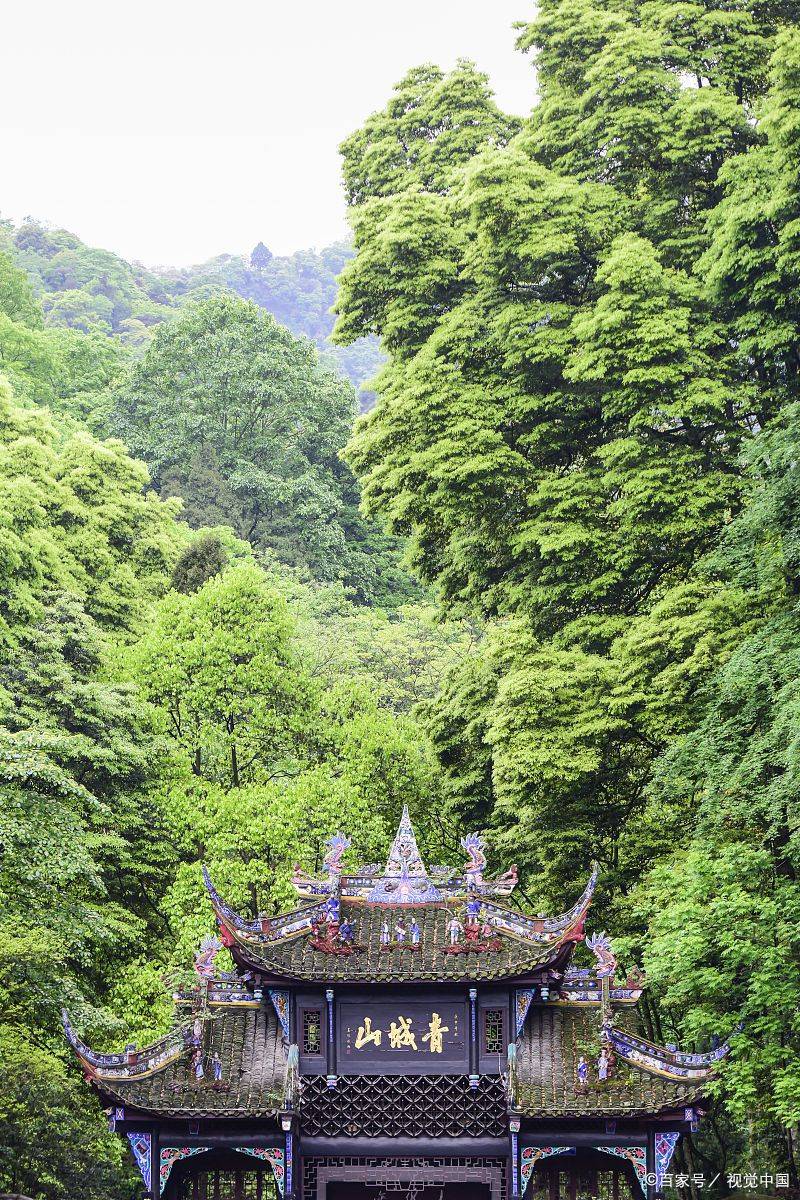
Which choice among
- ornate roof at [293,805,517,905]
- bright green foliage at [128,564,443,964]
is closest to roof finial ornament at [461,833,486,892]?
ornate roof at [293,805,517,905]

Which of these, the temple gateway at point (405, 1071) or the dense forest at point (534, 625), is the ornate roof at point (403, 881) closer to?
the temple gateway at point (405, 1071)

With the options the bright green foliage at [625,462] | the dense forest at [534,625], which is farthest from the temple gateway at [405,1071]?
the bright green foliage at [625,462]

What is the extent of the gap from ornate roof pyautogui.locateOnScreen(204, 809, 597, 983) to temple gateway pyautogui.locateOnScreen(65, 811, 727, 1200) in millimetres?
30

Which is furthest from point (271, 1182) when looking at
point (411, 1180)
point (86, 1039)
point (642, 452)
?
point (642, 452)

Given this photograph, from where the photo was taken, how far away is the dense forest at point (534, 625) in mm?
23703

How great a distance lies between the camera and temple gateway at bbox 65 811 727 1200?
19.5 meters

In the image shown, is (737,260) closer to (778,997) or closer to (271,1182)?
(778,997)

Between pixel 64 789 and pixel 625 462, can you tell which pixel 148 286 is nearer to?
pixel 625 462

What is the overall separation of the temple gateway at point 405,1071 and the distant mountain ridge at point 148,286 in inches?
2303

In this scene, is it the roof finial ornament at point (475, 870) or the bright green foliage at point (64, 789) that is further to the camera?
the bright green foliage at point (64, 789)

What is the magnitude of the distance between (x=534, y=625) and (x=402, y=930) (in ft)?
34.8

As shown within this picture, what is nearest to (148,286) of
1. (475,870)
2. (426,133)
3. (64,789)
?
(426,133)

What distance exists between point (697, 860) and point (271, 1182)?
7112 millimetres

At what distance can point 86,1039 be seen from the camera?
25719 millimetres
